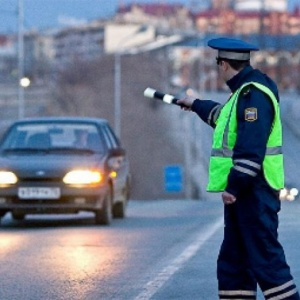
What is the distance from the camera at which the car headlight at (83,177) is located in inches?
736

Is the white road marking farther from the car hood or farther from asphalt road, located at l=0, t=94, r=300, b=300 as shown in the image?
the car hood

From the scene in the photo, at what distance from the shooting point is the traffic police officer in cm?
852

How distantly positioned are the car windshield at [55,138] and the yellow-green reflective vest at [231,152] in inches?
425

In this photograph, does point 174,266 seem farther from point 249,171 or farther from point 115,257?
point 249,171

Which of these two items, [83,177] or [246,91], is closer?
[246,91]

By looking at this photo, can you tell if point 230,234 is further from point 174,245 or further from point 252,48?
point 174,245

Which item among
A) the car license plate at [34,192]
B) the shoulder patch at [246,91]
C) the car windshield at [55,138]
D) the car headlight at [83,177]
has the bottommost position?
the car license plate at [34,192]

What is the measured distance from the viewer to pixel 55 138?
19.8 m

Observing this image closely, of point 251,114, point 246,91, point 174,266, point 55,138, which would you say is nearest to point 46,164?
point 55,138

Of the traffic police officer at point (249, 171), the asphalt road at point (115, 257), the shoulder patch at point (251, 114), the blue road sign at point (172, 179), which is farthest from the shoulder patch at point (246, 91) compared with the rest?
Answer: the blue road sign at point (172, 179)

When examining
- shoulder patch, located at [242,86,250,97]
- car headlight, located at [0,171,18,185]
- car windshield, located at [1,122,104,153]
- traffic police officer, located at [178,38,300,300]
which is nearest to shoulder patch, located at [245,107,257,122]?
traffic police officer, located at [178,38,300,300]

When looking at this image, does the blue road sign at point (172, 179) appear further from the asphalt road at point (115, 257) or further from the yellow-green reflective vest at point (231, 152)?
the yellow-green reflective vest at point (231, 152)

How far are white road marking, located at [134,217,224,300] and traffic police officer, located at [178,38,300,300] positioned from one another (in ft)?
7.88

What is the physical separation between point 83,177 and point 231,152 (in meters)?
10.3
